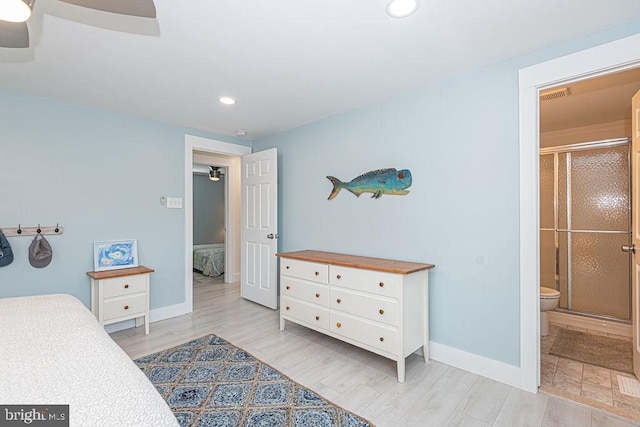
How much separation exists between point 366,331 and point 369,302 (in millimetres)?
237

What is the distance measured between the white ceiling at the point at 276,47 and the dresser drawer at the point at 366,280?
1.54 m

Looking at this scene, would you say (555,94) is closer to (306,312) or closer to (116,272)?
(306,312)

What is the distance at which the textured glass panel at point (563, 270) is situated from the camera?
3.62m

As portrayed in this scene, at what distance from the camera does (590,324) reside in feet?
11.0

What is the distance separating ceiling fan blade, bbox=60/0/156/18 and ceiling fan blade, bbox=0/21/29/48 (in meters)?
0.48

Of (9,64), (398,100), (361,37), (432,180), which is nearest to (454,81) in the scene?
(398,100)

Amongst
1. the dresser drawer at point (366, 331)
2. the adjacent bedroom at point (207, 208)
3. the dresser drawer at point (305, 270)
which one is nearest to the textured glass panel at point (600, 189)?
the dresser drawer at point (366, 331)

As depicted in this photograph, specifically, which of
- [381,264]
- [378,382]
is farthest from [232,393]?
[381,264]

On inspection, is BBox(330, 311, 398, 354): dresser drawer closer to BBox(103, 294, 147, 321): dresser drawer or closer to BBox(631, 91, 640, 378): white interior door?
BBox(631, 91, 640, 378): white interior door

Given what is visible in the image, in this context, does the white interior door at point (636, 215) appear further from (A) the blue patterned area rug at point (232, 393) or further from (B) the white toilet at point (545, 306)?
(A) the blue patterned area rug at point (232, 393)

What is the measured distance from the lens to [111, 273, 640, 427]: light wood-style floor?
1.80m

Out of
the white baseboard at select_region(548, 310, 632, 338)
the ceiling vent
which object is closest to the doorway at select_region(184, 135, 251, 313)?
the ceiling vent

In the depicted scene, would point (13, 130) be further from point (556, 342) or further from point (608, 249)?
point (608, 249)

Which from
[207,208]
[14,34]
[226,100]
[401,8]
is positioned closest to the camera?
[14,34]
